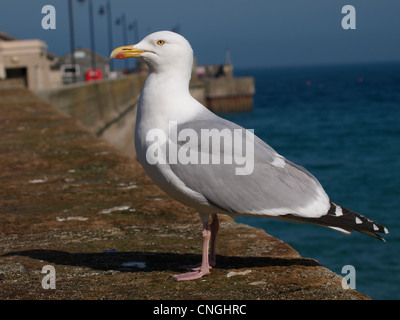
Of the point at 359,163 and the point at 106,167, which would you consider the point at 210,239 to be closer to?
the point at 106,167

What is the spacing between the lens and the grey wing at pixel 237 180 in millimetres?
2652

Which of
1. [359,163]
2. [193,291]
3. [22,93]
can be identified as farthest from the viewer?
[359,163]

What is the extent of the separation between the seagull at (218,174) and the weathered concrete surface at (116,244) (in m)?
0.21

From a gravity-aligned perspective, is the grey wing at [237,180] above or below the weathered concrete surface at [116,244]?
above

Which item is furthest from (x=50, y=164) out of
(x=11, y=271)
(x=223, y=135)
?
(x=223, y=135)

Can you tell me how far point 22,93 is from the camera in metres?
10.3

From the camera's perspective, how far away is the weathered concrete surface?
2439 mm

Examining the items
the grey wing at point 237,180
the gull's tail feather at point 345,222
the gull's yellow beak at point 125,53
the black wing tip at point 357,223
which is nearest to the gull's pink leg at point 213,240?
the grey wing at point 237,180

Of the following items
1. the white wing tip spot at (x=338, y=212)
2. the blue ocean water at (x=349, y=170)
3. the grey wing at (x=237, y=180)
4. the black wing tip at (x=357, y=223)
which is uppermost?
the grey wing at (x=237, y=180)

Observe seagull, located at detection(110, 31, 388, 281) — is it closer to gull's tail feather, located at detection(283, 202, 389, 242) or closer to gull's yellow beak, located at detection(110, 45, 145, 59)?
gull's tail feather, located at detection(283, 202, 389, 242)

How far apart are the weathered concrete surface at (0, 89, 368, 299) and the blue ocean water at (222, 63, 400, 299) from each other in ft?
10.4

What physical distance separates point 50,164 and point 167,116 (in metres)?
2.36

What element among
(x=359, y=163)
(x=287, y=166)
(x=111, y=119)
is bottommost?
(x=359, y=163)

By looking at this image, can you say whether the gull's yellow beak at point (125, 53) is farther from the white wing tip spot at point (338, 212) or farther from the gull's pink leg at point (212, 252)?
the white wing tip spot at point (338, 212)
